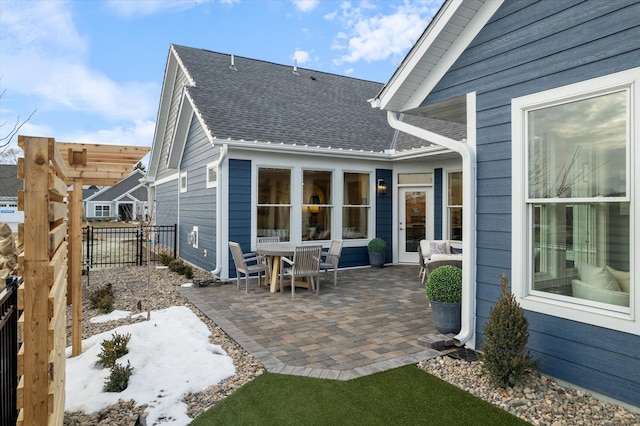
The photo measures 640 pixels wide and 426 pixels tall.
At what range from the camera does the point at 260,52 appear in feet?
97.5

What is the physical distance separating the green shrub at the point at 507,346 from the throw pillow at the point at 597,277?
63cm

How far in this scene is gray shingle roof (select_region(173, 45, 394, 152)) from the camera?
8.86 metres

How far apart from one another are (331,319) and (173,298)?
316 centimetres

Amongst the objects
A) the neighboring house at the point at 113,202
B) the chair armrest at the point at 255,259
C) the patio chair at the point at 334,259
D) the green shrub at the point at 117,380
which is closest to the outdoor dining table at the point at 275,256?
the chair armrest at the point at 255,259

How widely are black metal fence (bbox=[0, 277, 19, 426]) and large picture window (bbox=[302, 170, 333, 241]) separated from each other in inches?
265

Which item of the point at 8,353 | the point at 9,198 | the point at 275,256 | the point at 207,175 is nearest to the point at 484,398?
the point at 8,353

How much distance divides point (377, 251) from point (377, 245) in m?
0.15

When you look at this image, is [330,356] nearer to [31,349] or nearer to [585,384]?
[585,384]

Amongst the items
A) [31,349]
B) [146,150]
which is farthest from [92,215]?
[31,349]

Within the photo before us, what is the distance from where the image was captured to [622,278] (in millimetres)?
3027

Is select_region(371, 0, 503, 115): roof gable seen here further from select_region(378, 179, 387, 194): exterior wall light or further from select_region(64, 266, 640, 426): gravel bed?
select_region(378, 179, 387, 194): exterior wall light

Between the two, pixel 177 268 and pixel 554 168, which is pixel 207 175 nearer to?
pixel 177 268

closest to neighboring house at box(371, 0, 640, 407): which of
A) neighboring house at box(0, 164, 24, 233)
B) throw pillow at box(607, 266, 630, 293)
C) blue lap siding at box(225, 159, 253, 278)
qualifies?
throw pillow at box(607, 266, 630, 293)

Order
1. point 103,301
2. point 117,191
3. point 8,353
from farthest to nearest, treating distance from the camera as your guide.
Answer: point 117,191
point 103,301
point 8,353
